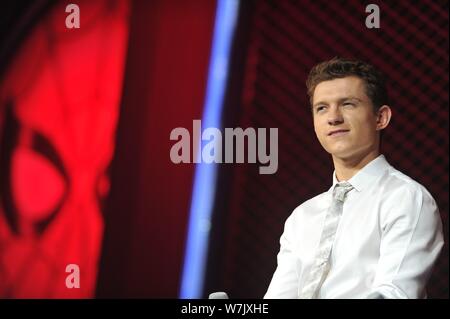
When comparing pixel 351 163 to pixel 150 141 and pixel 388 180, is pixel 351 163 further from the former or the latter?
pixel 150 141

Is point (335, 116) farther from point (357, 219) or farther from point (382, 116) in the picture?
point (357, 219)

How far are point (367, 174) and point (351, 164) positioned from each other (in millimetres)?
45

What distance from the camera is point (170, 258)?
2105 mm

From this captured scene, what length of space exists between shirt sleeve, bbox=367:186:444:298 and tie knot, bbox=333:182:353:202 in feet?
0.49

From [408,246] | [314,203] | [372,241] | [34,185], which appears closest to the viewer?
[408,246]

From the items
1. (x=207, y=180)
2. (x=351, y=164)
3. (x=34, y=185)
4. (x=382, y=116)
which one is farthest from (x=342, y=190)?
(x=34, y=185)

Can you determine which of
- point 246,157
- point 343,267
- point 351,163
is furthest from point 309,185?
point 343,267

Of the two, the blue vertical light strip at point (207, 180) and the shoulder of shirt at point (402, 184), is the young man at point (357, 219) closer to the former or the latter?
the shoulder of shirt at point (402, 184)

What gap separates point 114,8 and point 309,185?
903 mm

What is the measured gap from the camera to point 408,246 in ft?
3.76

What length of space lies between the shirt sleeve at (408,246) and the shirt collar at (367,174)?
0.13 meters

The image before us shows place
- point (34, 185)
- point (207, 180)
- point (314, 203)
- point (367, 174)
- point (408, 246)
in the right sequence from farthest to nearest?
point (34, 185), point (207, 180), point (314, 203), point (367, 174), point (408, 246)

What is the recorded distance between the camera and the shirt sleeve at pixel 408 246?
112 centimetres

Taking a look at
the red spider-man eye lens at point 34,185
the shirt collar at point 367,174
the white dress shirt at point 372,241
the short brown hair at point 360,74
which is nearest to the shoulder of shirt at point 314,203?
the white dress shirt at point 372,241
